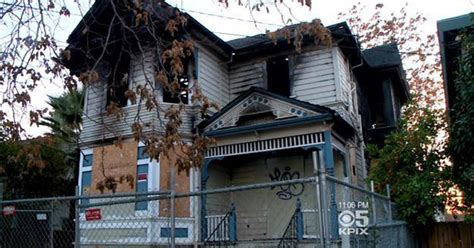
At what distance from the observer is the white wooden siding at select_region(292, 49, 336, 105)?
14250 mm

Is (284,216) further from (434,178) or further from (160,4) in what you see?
(160,4)

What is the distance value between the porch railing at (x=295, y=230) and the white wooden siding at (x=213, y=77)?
5.13 meters

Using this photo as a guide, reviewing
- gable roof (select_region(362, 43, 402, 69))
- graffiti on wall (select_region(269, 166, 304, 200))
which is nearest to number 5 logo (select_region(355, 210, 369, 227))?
graffiti on wall (select_region(269, 166, 304, 200))

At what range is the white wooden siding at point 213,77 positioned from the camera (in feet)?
48.1

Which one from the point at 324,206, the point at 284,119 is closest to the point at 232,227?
the point at 284,119

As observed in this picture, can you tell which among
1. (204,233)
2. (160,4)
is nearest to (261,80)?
(204,233)

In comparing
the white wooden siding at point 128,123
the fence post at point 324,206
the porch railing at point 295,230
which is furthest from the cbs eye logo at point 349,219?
the white wooden siding at point 128,123

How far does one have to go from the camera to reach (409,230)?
11562 mm

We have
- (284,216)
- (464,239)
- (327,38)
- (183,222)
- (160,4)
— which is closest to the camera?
(327,38)

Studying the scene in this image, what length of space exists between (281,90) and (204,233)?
18.5 ft

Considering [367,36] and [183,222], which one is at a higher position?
[367,36]

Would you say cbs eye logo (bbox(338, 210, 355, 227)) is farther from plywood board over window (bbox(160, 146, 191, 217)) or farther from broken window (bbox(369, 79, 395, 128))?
broken window (bbox(369, 79, 395, 128))

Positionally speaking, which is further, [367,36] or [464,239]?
[367,36]

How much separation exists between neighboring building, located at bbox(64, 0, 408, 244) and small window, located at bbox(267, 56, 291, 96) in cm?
3
